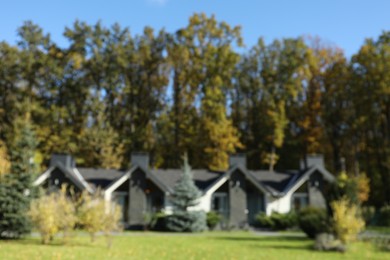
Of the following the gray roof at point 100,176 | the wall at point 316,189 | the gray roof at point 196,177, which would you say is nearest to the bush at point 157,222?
the gray roof at point 196,177

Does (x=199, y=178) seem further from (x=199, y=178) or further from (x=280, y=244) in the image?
(x=280, y=244)

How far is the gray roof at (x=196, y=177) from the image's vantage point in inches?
1342

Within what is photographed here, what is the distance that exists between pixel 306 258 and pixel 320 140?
30.7m

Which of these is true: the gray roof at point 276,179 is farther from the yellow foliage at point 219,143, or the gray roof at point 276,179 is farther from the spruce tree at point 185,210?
the spruce tree at point 185,210

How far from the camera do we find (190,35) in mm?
43062

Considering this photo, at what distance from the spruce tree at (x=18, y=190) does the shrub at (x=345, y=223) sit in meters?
14.1

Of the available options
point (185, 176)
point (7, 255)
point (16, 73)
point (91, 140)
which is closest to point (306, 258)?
point (7, 255)

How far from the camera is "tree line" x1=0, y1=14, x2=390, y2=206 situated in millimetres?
40094

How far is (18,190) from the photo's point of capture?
68.1 feet

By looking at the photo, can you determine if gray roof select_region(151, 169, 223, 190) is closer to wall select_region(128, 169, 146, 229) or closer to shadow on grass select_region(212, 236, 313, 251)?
wall select_region(128, 169, 146, 229)

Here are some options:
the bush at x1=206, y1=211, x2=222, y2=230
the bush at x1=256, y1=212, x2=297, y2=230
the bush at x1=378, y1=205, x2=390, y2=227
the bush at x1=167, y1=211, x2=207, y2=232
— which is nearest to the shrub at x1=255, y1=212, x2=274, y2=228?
the bush at x1=256, y1=212, x2=297, y2=230

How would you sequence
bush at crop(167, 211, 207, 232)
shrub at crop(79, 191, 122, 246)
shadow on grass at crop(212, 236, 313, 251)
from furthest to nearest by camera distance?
1. bush at crop(167, 211, 207, 232)
2. shadow on grass at crop(212, 236, 313, 251)
3. shrub at crop(79, 191, 122, 246)

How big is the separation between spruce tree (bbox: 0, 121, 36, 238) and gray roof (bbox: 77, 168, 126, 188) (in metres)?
11.1

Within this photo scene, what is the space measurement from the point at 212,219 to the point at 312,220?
10.1 m
